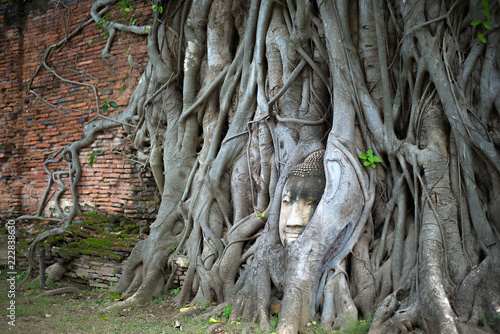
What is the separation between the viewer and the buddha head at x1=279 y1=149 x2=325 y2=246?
3875mm

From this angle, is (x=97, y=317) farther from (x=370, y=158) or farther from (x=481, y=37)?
(x=481, y=37)

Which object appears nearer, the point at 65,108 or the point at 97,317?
the point at 97,317

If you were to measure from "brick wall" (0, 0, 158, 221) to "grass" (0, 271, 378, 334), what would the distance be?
166 cm

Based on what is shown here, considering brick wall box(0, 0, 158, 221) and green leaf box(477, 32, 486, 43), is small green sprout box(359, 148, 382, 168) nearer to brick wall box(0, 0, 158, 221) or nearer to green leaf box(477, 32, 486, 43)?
green leaf box(477, 32, 486, 43)

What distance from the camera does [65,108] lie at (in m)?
7.46

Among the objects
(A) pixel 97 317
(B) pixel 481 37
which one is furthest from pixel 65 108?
(B) pixel 481 37

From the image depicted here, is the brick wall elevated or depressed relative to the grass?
elevated

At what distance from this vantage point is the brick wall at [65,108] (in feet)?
Result: 21.9

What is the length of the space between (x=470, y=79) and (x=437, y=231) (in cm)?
130

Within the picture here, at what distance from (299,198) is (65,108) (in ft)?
17.0

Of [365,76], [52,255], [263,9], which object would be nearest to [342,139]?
[365,76]

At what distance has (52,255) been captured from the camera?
5996mm

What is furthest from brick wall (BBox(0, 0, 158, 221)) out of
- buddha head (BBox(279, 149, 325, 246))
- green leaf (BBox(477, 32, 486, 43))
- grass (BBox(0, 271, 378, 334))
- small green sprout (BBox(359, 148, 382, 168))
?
green leaf (BBox(477, 32, 486, 43))

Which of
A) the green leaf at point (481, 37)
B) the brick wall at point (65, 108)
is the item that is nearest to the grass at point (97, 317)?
the brick wall at point (65, 108)
